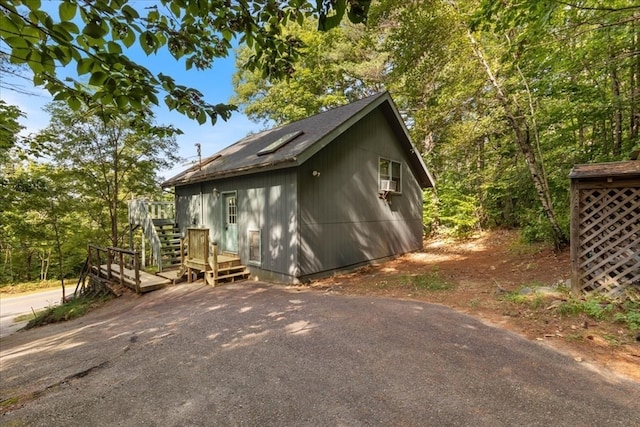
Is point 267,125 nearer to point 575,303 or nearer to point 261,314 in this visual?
point 261,314

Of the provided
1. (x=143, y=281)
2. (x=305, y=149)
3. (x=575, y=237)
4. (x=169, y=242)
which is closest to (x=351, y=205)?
(x=305, y=149)

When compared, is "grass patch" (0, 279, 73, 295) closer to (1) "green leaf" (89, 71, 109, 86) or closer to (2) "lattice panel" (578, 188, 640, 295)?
(1) "green leaf" (89, 71, 109, 86)

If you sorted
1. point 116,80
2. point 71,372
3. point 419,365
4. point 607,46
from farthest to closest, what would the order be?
point 607,46
point 71,372
point 419,365
point 116,80

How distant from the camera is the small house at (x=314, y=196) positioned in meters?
7.46

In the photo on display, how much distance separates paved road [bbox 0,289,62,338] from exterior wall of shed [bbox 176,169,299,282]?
302 inches

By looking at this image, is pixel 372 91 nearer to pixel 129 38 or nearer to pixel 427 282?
pixel 427 282

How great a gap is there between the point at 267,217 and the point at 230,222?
72.0 inches

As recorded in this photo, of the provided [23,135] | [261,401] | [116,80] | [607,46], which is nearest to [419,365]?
[261,401]

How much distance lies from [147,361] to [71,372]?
0.77 m

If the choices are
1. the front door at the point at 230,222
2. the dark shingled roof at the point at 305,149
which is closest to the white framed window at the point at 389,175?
the dark shingled roof at the point at 305,149

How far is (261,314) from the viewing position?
203 inches

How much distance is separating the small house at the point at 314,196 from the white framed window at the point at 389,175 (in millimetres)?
34

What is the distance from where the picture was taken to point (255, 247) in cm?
827

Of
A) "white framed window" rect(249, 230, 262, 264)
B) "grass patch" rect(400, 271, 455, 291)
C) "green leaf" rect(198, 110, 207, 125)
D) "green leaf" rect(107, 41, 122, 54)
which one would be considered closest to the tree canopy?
"grass patch" rect(400, 271, 455, 291)
